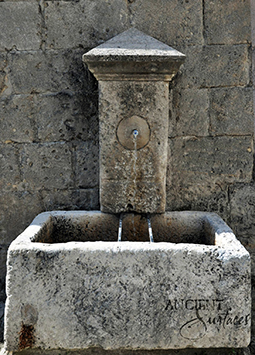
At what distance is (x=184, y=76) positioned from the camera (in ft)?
7.56

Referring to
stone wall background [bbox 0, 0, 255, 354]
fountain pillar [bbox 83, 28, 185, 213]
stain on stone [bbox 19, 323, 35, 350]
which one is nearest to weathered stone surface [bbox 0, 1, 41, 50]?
stone wall background [bbox 0, 0, 255, 354]

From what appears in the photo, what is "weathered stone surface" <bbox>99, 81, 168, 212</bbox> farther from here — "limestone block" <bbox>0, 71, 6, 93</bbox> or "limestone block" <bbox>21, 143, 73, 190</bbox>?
"limestone block" <bbox>0, 71, 6, 93</bbox>

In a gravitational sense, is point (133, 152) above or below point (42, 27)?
below

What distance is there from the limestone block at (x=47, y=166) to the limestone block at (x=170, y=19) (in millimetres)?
1122

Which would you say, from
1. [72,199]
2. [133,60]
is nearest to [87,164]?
[72,199]

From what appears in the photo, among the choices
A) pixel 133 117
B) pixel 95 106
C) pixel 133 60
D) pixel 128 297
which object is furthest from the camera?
pixel 95 106

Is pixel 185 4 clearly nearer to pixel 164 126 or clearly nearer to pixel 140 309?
pixel 164 126

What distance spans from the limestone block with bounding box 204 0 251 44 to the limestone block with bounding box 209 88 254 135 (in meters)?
0.38

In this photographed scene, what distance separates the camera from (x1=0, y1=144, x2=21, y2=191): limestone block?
242 centimetres

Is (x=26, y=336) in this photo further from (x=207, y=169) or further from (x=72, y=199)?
(x=207, y=169)

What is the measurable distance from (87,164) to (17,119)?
67cm

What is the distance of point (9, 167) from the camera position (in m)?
2.43

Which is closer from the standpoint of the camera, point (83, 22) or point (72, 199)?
point (83, 22)

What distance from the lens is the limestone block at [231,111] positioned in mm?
2307
